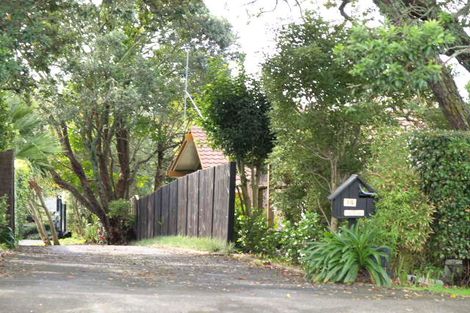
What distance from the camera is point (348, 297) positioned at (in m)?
7.71

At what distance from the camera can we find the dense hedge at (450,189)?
975 centimetres

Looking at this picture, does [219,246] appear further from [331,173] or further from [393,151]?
[393,151]

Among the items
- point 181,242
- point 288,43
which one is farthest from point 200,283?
point 181,242

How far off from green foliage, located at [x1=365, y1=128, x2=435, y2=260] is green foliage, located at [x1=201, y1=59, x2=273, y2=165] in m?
6.00

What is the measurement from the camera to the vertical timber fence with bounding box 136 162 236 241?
1595cm

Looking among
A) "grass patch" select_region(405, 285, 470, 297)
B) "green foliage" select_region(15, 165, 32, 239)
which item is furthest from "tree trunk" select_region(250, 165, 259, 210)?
"grass patch" select_region(405, 285, 470, 297)

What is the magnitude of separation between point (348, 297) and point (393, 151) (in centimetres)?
338

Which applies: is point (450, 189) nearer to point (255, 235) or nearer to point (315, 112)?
point (315, 112)

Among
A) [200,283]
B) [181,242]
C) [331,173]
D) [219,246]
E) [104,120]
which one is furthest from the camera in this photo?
[104,120]

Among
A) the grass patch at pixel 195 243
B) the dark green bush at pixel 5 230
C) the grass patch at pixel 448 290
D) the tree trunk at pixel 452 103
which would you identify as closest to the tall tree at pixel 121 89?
the dark green bush at pixel 5 230

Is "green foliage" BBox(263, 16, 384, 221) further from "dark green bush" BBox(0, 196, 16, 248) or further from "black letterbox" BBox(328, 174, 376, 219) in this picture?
"dark green bush" BBox(0, 196, 16, 248)

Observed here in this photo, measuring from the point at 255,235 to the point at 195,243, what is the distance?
3.27m

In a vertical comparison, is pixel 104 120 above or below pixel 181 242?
above

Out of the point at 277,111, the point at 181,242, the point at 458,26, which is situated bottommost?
the point at 181,242
